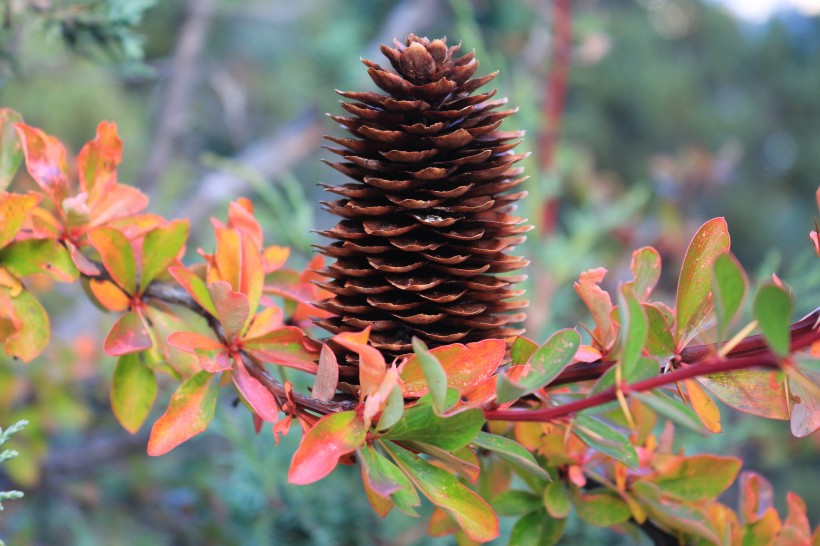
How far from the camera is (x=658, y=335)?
332 mm

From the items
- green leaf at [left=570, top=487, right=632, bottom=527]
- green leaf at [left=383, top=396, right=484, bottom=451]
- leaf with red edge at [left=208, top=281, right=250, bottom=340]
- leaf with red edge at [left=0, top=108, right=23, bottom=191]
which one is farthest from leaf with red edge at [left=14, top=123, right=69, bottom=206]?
green leaf at [left=570, top=487, right=632, bottom=527]

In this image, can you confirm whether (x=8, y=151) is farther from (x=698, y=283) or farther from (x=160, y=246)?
(x=698, y=283)

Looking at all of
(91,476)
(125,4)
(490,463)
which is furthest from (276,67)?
(490,463)

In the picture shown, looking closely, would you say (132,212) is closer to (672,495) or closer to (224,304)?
(224,304)

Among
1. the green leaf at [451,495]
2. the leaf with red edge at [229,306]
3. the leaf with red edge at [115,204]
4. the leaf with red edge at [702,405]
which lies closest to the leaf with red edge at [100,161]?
the leaf with red edge at [115,204]

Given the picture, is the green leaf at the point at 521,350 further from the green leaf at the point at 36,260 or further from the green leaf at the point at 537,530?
the green leaf at the point at 36,260

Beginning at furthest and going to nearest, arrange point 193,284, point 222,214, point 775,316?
point 222,214
point 193,284
point 775,316

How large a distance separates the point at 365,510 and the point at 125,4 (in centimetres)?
54

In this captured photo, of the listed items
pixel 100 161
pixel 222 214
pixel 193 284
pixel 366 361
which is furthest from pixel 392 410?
pixel 222 214

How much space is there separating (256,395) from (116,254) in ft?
0.38

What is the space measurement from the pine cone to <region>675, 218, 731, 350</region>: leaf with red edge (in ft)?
0.27

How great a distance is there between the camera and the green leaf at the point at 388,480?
28 centimetres

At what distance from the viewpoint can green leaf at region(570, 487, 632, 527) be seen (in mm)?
382

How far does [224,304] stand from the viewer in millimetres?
321
